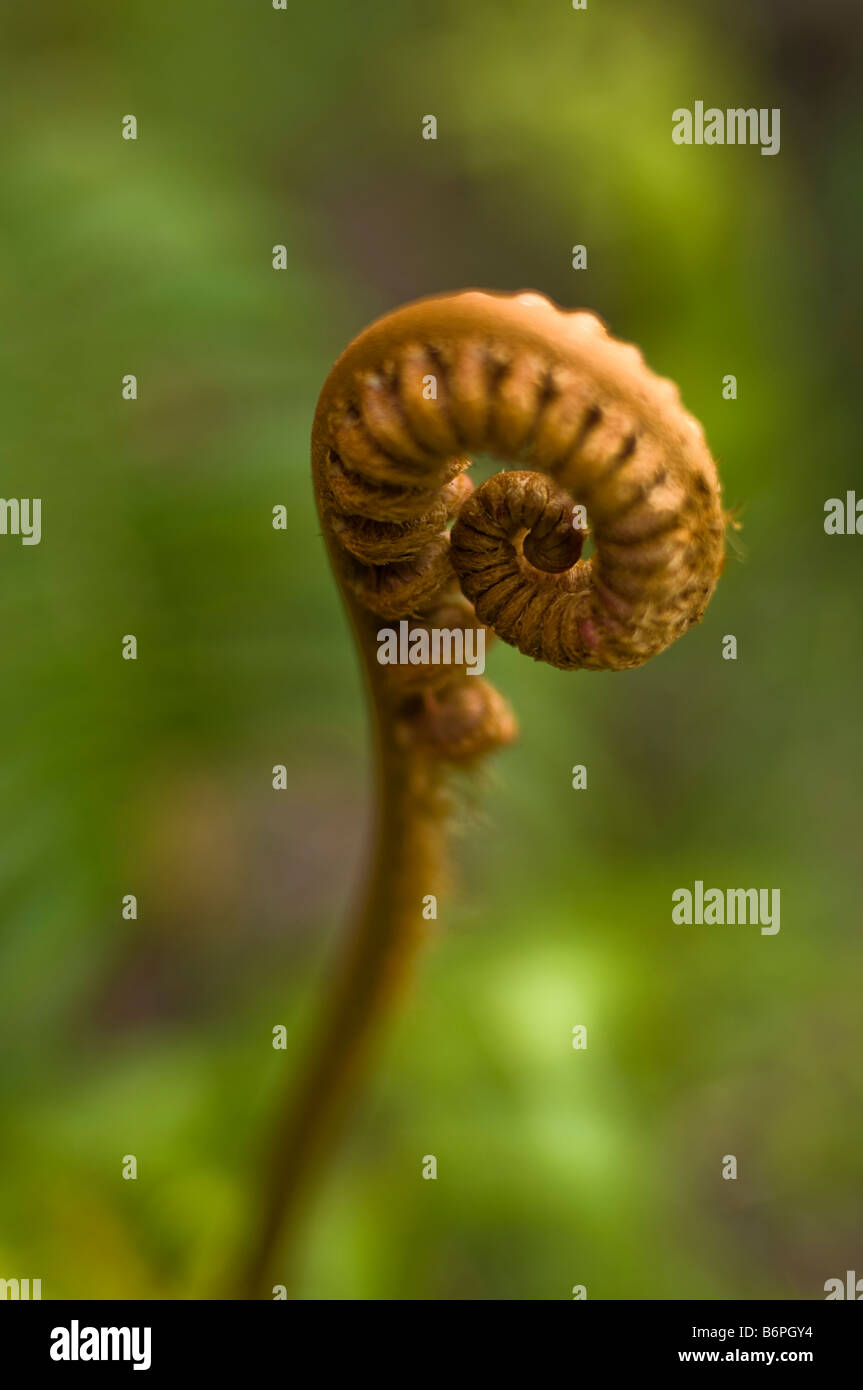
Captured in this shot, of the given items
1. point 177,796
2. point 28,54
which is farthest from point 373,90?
point 177,796

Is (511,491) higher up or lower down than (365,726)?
lower down

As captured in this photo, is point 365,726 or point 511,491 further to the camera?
point 365,726

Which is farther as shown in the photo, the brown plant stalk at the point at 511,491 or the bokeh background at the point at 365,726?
the bokeh background at the point at 365,726
